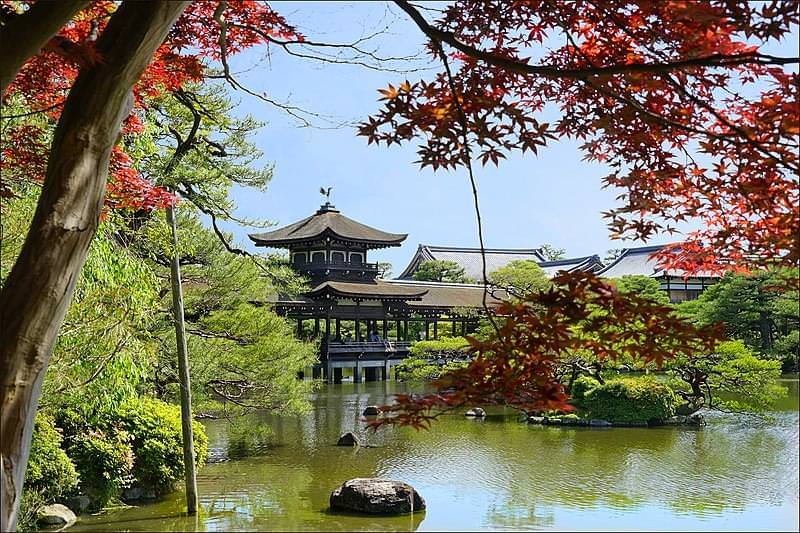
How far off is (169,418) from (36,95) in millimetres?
4034

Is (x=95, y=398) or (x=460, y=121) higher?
(x=460, y=121)

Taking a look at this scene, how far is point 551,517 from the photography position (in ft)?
19.4

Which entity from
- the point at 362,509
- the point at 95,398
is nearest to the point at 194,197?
the point at 95,398

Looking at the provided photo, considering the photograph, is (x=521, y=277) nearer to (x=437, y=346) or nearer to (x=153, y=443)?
(x=437, y=346)

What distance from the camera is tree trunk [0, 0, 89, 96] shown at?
182 centimetres

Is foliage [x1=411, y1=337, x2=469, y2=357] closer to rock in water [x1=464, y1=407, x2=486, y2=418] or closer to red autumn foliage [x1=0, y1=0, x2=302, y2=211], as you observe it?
rock in water [x1=464, y1=407, x2=486, y2=418]

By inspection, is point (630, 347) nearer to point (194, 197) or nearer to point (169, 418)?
point (169, 418)

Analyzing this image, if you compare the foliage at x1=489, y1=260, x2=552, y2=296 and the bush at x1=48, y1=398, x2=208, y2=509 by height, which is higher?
the foliage at x1=489, y1=260, x2=552, y2=296

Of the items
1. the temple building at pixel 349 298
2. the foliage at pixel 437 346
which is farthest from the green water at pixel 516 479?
the temple building at pixel 349 298

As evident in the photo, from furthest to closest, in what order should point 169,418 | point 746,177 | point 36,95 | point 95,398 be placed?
point 169,418 < point 95,398 < point 36,95 < point 746,177

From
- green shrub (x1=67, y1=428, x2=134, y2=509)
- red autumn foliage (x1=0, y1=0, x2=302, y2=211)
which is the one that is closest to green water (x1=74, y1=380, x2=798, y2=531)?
green shrub (x1=67, y1=428, x2=134, y2=509)

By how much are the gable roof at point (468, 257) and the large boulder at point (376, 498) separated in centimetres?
2668

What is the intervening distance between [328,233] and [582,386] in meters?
11.5

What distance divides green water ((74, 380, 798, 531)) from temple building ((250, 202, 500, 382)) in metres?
8.86
